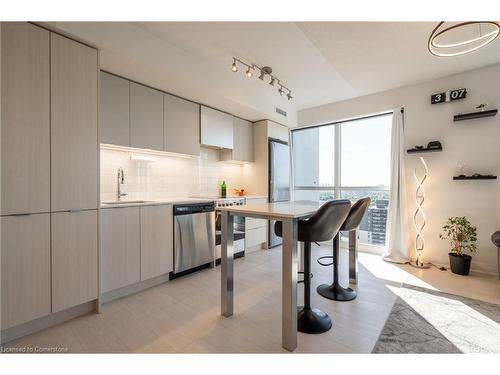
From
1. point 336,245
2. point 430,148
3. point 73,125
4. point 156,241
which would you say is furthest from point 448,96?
point 73,125

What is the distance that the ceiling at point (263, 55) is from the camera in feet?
6.84

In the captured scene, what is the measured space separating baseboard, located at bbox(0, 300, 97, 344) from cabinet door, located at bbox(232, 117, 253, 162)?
2.66m

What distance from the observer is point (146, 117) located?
2648mm

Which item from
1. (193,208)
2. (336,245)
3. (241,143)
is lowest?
(336,245)

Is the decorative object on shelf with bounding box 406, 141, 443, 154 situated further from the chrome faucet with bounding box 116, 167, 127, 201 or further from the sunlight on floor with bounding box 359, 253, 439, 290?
the chrome faucet with bounding box 116, 167, 127, 201

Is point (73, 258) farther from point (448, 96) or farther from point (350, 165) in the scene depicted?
point (448, 96)

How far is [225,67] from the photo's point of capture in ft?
9.50

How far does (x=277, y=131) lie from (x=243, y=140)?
2.42 ft

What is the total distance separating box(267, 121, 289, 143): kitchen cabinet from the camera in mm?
4094

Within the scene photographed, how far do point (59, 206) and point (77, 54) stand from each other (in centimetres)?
121

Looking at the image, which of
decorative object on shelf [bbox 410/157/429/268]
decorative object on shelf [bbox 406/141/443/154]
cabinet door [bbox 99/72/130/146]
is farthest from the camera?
decorative object on shelf [bbox 410/157/429/268]

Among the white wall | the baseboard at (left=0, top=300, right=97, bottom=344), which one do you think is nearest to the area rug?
the white wall

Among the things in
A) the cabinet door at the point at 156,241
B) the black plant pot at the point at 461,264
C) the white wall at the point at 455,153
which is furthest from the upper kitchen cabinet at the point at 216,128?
the black plant pot at the point at 461,264
